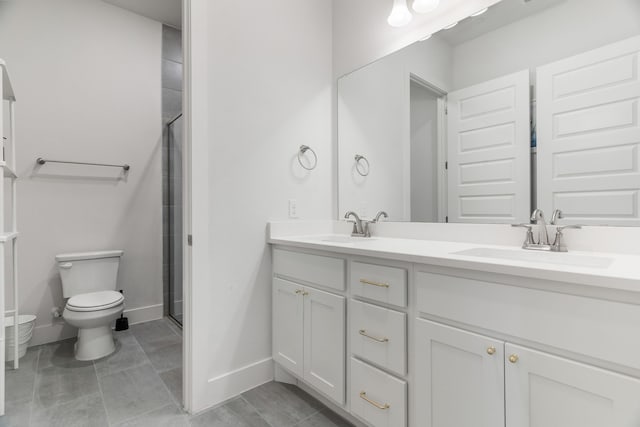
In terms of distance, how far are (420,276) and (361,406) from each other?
0.64 metres

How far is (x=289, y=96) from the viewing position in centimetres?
196

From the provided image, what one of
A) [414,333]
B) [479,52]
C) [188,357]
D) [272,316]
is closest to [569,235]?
[414,333]

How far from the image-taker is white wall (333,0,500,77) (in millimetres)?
1583

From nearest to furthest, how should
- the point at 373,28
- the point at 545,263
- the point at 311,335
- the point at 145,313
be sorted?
1. the point at 545,263
2. the point at 311,335
3. the point at 373,28
4. the point at 145,313

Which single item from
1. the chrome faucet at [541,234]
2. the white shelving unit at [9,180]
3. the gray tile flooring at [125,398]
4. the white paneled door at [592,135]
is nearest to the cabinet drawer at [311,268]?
the gray tile flooring at [125,398]

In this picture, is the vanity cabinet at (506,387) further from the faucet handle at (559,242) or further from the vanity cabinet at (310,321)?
the faucet handle at (559,242)

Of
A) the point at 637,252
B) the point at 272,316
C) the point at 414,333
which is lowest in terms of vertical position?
the point at 272,316

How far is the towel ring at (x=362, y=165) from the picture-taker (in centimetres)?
204

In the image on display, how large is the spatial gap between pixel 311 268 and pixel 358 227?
21.0 inches

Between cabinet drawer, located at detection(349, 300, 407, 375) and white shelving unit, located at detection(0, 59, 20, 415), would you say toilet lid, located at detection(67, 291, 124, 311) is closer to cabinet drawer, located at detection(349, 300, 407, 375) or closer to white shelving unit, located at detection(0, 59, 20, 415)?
white shelving unit, located at detection(0, 59, 20, 415)

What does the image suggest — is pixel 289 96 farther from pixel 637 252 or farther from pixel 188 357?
pixel 637 252

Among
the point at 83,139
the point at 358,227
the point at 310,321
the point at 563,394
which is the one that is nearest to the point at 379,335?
the point at 310,321

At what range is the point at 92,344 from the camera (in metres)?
2.09

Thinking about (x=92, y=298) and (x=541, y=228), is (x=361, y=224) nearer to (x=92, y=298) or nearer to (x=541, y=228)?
(x=541, y=228)
